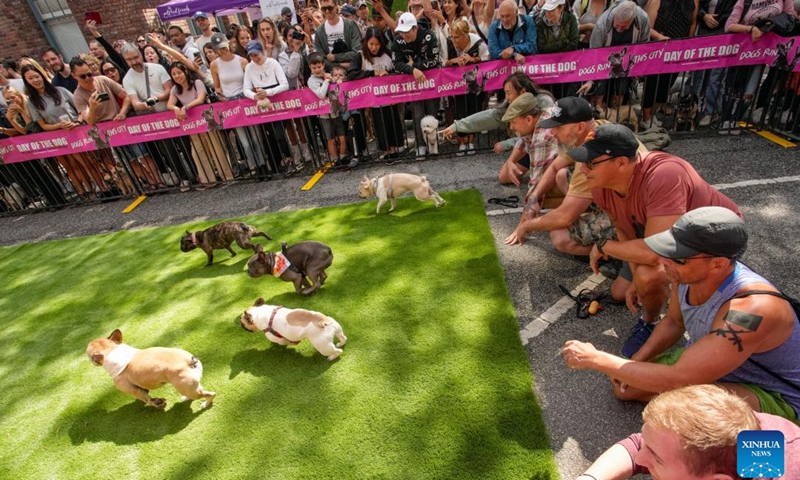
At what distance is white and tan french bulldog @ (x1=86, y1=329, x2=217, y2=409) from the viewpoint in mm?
3275

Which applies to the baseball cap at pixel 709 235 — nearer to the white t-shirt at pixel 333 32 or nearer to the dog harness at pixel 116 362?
the dog harness at pixel 116 362

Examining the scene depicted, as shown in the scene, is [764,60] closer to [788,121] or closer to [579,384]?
[788,121]

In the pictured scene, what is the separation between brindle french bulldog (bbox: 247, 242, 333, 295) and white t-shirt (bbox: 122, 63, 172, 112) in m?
5.29

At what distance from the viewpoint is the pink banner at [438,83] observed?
6.39m

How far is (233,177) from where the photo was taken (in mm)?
8484

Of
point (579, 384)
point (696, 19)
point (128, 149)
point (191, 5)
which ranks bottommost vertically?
point (579, 384)

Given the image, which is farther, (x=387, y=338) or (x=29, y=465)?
(x=387, y=338)

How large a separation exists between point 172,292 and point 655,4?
27.9ft

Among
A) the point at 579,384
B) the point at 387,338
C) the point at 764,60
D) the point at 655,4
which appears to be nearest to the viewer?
the point at 579,384

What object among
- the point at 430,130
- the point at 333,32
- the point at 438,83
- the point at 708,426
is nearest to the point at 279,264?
the point at 708,426

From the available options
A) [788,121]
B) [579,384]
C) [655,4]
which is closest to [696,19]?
[655,4]

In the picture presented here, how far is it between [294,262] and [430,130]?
3962mm

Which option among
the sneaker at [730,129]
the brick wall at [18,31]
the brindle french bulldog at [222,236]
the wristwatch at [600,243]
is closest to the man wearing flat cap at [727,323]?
the wristwatch at [600,243]

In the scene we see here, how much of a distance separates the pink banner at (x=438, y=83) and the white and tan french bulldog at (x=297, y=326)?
4766mm
